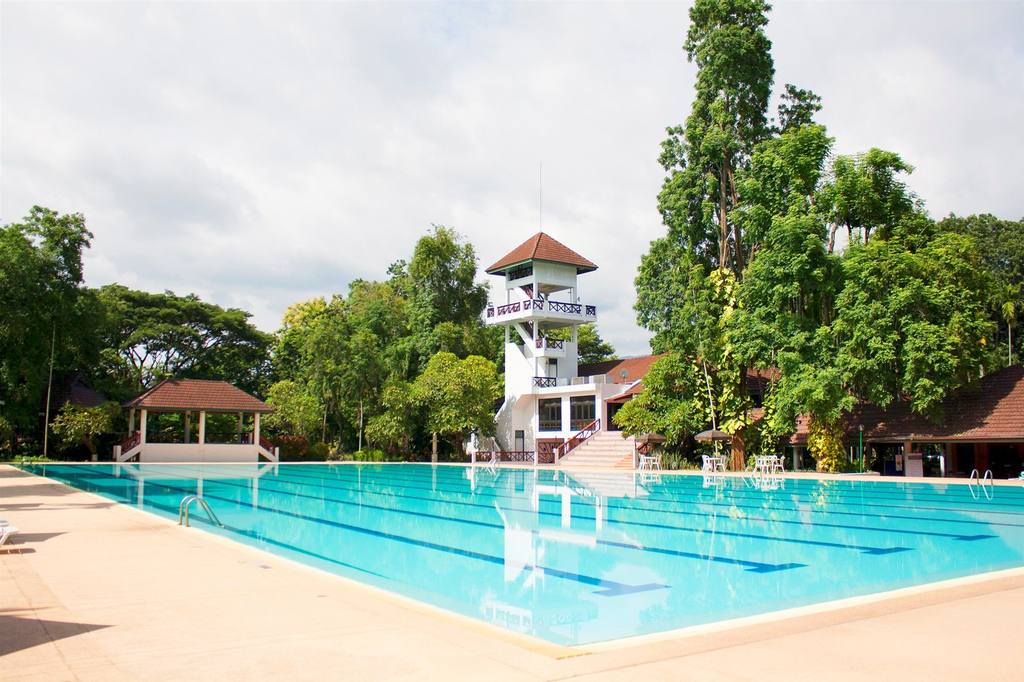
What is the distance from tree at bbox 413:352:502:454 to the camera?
120 feet

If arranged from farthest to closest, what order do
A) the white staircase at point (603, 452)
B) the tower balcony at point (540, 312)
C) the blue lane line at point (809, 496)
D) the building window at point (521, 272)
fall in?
the building window at point (521, 272) < the tower balcony at point (540, 312) < the white staircase at point (603, 452) < the blue lane line at point (809, 496)

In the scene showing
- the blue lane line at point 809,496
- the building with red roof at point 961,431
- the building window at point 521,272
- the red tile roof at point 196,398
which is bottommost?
the blue lane line at point 809,496

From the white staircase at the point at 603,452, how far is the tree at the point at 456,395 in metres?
4.54

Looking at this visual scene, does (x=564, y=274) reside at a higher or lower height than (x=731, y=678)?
higher

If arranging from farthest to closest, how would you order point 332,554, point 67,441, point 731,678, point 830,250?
point 67,441 < point 830,250 < point 332,554 < point 731,678

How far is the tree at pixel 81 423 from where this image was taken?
33688 millimetres

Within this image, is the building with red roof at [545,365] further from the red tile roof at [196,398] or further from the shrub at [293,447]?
the red tile roof at [196,398]

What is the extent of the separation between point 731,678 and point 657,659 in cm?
50

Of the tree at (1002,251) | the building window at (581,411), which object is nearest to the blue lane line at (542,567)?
the building window at (581,411)

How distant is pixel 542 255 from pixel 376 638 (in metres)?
35.8

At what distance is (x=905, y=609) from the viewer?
583 cm

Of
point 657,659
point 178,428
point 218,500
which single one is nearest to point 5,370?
point 178,428

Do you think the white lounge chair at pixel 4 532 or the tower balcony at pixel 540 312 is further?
the tower balcony at pixel 540 312

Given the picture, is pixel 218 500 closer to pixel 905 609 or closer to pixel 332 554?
pixel 332 554
